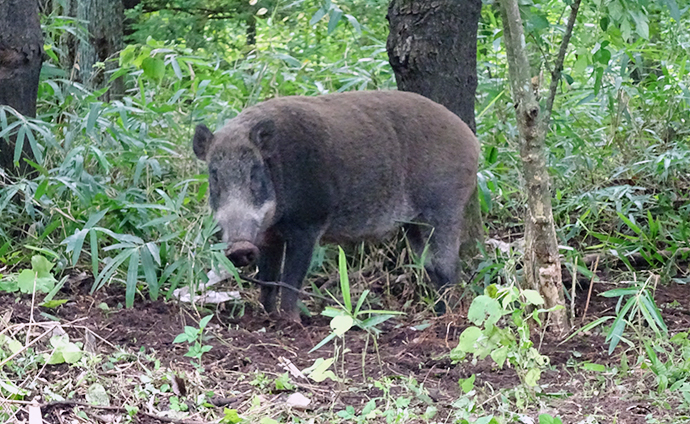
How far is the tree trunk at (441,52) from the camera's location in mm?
4902

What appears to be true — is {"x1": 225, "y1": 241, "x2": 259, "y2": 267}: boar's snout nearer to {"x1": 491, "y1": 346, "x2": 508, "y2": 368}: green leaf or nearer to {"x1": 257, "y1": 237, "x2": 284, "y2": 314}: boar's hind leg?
{"x1": 257, "y1": 237, "x2": 284, "y2": 314}: boar's hind leg

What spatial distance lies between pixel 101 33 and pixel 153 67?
2.69m

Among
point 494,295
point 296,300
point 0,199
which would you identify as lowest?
point 296,300

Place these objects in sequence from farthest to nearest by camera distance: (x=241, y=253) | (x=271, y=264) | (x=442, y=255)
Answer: (x=442, y=255), (x=271, y=264), (x=241, y=253)

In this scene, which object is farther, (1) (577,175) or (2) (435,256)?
(1) (577,175)

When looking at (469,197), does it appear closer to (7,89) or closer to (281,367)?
(281,367)

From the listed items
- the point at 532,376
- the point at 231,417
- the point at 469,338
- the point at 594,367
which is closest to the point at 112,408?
the point at 231,417

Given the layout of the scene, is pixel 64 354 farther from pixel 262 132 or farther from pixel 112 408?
pixel 262 132

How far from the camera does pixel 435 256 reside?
4727mm

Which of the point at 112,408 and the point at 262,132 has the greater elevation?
the point at 262,132

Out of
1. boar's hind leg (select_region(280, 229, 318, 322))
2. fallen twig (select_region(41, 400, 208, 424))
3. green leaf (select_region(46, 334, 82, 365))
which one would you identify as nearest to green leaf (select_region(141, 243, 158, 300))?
green leaf (select_region(46, 334, 82, 365))

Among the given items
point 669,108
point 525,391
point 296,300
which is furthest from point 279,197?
point 669,108

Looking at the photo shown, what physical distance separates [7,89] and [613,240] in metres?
3.63

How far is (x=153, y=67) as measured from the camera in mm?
5172
